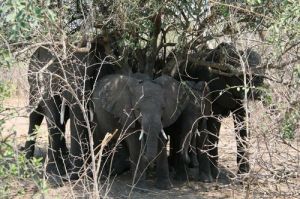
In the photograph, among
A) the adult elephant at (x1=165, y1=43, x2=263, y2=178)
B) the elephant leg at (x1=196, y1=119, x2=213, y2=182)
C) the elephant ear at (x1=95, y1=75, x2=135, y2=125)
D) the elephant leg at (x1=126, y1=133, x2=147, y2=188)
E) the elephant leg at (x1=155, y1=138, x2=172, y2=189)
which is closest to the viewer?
the elephant leg at (x1=126, y1=133, x2=147, y2=188)

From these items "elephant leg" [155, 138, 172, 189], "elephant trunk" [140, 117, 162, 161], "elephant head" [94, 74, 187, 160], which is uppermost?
"elephant head" [94, 74, 187, 160]

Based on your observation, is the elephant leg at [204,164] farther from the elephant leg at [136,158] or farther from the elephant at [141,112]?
the elephant leg at [136,158]

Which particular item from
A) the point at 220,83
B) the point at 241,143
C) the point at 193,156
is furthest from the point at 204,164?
the point at 241,143

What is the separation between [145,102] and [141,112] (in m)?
0.15

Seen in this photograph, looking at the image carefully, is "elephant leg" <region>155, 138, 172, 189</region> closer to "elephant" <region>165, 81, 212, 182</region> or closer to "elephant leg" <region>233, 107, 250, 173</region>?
"elephant" <region>165, 81, 212, 182</region>

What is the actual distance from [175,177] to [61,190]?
193 centimetres

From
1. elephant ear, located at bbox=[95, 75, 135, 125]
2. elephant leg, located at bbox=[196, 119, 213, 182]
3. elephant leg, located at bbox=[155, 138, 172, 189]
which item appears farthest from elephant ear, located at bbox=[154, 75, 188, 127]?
elephant leg, located at bbox=[196, 119, 213, 182]

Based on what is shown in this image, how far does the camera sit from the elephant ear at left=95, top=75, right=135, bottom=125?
8.09 m

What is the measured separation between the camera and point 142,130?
7.43 meters

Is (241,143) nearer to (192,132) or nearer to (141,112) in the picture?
(141,112)

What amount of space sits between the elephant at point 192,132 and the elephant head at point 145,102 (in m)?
0.19

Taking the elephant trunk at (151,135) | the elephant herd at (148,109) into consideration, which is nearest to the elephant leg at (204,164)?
the elephant herd at (148,109)

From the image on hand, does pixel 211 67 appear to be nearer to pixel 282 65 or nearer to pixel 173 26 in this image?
pixel 173 26

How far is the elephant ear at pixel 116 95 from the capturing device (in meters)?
8.09
